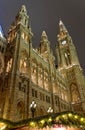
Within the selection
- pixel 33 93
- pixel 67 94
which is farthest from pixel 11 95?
pixel 67 94

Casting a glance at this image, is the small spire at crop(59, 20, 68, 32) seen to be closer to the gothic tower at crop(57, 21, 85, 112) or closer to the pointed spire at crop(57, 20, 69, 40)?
the pointed spire at crop(57, 20, 69, 40)

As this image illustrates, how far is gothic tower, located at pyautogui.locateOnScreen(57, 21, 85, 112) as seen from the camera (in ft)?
144

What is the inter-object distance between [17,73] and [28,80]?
9.47 ft

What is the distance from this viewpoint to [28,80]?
29109mm

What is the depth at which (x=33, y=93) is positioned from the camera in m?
29.4

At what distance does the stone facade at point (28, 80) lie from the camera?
2530 centimetres

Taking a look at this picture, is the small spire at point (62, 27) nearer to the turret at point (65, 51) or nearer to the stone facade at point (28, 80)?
the turret at point (65, 51)

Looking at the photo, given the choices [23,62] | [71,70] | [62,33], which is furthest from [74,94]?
[62,33]

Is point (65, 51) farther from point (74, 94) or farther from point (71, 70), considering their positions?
point (74, 94)

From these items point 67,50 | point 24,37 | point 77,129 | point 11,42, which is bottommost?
point 77,129

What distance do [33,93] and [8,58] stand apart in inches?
341

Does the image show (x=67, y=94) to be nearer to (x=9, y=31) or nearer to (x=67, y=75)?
(x=67, y=75)

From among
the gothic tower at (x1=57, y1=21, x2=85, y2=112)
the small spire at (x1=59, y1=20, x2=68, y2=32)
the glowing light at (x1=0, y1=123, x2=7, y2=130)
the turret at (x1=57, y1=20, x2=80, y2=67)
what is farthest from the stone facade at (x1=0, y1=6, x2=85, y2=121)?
Result: the small spire at (x1=59, y1=20, x2=68, y2=32)

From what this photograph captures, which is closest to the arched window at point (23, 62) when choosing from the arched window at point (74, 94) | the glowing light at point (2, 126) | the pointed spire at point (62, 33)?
the glowing light at point (2, 126)
